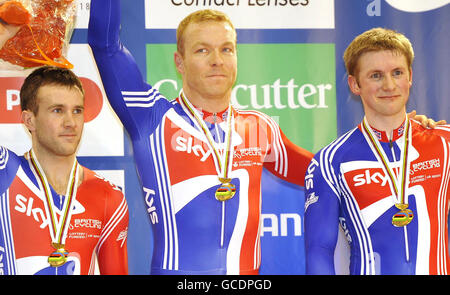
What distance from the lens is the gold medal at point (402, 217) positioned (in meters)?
3.23

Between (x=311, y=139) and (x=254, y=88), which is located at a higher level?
(x=254, y=88)

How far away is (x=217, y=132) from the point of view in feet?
11.2

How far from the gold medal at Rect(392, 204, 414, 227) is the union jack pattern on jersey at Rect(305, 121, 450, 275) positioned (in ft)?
0.06

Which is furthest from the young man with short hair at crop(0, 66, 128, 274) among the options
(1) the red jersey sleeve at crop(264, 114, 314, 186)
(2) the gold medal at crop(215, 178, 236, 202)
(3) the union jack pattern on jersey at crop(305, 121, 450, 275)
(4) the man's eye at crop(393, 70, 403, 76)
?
(4) the man's eye at crop(393, 70, 403, 76)

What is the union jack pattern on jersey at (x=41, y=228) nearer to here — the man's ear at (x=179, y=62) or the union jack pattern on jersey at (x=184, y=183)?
the union jack pattern on jersey at (x=184, y=183)

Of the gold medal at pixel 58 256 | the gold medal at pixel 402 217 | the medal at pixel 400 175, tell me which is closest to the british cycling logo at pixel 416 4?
the medal at pixel 400 175

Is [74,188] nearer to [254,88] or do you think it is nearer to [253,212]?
[253,212]

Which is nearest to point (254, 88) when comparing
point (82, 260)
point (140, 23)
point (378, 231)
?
point (140, 23)

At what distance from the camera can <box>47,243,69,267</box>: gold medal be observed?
3.11m

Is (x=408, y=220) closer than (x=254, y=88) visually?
Yes

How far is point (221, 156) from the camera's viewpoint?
336 cm

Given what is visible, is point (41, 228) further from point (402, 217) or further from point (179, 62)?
point (402, 217)

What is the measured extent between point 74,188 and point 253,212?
94 cm

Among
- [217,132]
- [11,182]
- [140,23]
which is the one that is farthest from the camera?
[140,23]
